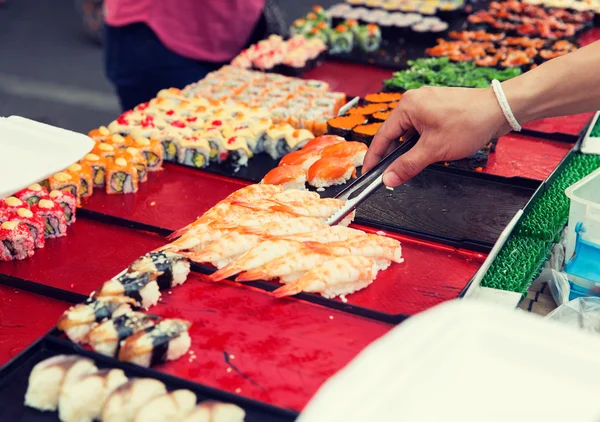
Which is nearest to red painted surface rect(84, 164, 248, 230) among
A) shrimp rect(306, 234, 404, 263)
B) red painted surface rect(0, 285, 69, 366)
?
red painted surface rect(0, 285, 69, 366)

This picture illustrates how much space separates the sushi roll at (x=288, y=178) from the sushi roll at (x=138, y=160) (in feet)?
1.77

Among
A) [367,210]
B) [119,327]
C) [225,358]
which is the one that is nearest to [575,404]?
[225,358]

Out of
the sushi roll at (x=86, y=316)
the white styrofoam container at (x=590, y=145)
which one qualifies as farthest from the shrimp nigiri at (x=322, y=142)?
the sushi roll at (x=86, y=316)

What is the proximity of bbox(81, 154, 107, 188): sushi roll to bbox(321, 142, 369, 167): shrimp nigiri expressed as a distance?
891mm

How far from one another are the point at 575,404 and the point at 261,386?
0.79m

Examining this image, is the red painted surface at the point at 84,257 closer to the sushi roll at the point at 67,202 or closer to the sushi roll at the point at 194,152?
the sushi roll at the point at 67,202

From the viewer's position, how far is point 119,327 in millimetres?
1797

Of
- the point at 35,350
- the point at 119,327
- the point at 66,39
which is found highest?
the point at 119,327

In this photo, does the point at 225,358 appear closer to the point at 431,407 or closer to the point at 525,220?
the point at 431,407

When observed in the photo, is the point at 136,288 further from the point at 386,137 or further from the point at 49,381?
the point at 386,137

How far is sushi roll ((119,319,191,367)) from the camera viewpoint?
1.74m

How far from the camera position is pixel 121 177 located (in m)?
2.92

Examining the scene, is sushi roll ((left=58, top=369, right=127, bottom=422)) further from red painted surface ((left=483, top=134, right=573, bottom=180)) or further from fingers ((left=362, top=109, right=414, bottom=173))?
red painted surface ((left=483, top=134, right=573, bottom=180))

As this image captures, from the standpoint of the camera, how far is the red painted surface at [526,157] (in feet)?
10.7
